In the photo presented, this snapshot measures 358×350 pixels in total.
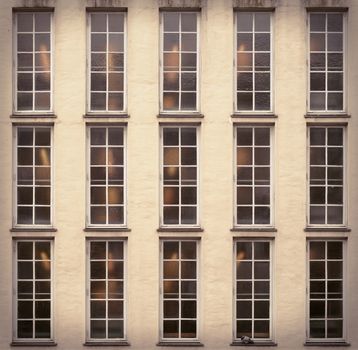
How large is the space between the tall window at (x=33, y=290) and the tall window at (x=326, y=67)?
8627 mm

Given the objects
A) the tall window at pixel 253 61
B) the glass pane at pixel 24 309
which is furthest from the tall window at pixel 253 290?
the glass pane at pixel 24 309

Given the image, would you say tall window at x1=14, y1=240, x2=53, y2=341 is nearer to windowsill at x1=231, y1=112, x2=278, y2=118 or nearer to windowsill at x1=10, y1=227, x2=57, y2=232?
windowsill at x1=10, y1=227, x2=57, y2=232

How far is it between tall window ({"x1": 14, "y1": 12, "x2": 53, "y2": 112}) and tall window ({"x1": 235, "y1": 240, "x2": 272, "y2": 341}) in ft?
22.6

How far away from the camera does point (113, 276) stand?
2014 centimetres

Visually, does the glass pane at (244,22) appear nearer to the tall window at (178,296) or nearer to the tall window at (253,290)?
the tall window at (253,290)

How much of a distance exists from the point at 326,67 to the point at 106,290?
28.8 feet

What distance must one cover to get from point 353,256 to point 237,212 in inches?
135

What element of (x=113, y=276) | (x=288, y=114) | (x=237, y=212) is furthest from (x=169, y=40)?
(x=113, y=276)

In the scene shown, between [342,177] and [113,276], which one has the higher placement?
[342,177]

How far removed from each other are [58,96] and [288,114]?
21.1 ft

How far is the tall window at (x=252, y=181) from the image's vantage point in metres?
20.2

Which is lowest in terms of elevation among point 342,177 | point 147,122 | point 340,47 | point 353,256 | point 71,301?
point 71,301

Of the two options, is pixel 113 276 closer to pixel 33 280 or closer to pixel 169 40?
pixel 33 280

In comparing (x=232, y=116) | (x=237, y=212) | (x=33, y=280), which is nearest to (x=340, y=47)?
(x=232, y=116)
